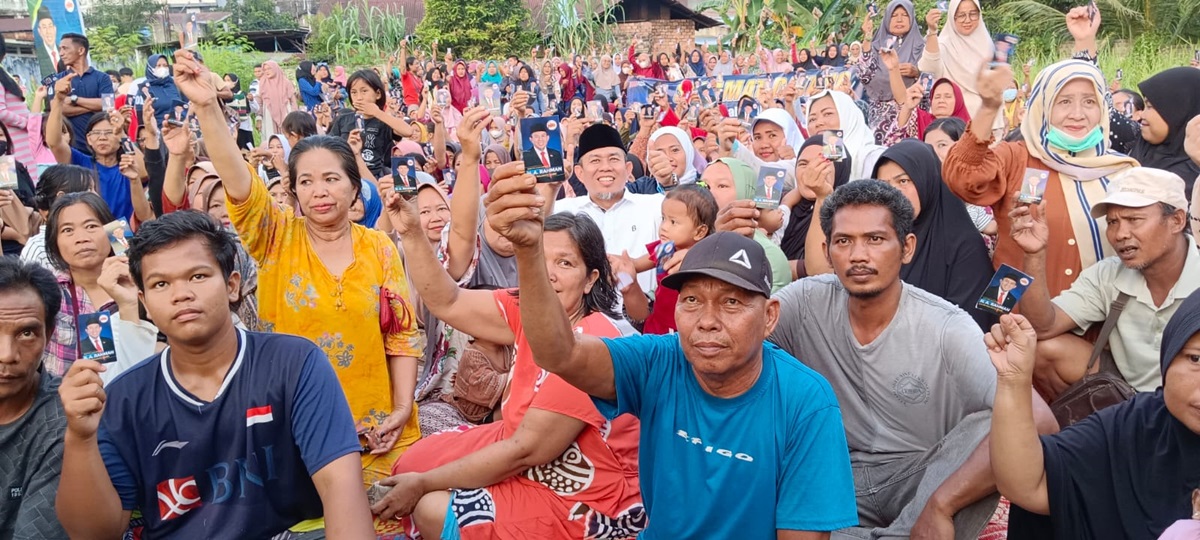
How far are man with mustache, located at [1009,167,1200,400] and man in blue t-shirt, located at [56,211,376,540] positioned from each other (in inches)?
108

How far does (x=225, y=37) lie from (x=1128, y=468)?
28333 mm

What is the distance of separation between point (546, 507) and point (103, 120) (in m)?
5.55

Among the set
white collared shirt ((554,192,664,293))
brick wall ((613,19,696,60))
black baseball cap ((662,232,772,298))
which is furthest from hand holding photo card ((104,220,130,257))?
brick wall ((613,19,696,60))

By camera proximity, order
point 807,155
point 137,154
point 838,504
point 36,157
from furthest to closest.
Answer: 1. point 36,157
2. point 137,154
3. point 807,155
4. point 838,504

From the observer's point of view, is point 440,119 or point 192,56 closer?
point 192,56

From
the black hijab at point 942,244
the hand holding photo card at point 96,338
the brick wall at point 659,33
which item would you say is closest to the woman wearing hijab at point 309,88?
the black hijab at point 942,244

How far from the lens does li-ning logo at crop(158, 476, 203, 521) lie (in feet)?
8.15

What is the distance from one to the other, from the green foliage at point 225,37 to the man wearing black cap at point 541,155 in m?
26.4

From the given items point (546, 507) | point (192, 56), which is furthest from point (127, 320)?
point (546, 507)

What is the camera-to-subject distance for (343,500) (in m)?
2.42

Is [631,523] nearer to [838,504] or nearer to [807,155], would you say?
[838,504]

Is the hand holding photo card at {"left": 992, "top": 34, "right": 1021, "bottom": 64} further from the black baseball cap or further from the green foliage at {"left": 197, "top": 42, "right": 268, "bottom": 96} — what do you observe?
the green foliage at {"left": 197, "top": 42, "right": 268, "bottom": 96}

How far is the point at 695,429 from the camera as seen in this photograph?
2.47 metres

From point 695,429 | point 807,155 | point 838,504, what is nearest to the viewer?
point 838,504
